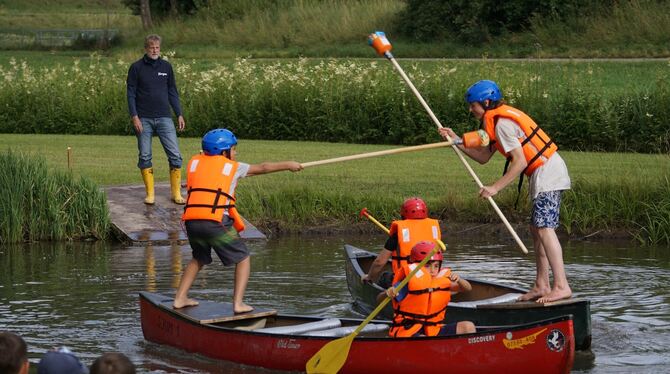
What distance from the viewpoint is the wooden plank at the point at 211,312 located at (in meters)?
11.0

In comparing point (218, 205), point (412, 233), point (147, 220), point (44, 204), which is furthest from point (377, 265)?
point (44, 204)

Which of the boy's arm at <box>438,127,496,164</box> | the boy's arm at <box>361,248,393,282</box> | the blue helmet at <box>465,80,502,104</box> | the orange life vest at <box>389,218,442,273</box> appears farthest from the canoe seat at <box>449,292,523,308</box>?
the blue helmet at <box>465,80,502,104</box>

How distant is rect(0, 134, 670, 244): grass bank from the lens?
17.0 metres

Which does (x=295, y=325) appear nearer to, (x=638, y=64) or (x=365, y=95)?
(x=365, y=95)

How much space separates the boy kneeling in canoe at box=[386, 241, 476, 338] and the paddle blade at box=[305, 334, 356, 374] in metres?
0.53

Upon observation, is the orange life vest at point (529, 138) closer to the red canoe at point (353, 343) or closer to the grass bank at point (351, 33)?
the red canoe at point (353, 343)

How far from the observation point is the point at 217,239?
11.2 meters

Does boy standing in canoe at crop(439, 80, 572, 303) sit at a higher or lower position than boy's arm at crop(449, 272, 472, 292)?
higher

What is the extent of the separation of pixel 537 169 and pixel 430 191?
22.9 feet

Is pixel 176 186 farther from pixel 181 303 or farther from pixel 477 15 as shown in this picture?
pixel 477 15

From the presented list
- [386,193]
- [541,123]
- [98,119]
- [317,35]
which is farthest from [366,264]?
[317,35]

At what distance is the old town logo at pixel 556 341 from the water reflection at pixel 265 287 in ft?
3.79

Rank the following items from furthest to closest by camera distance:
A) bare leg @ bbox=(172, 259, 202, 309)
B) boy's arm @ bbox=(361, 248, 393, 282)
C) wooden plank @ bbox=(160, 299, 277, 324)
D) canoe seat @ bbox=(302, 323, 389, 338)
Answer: boy's arm @ bbox=(361, 248, 393, 282), bare leg @ bbox=(172, 259, 202, 309), wooden plank @ bbox=(160, 299, 277, 324), canoe seat @ bbox=(302, 323, 389, 338)

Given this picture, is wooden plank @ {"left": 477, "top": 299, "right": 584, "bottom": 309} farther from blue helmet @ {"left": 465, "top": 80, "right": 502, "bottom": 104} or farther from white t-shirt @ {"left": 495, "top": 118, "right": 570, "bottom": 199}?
blue helmet @ {"left": 465, "top": 80, "right": 502, "bottom": 104}
